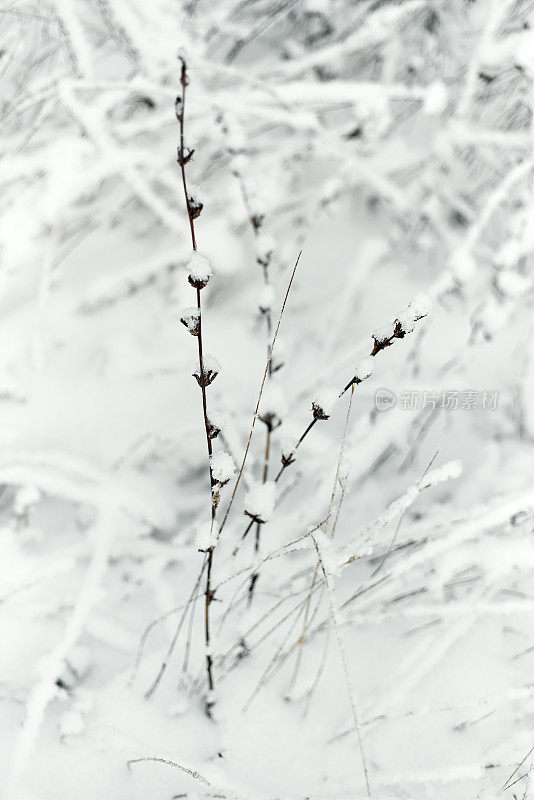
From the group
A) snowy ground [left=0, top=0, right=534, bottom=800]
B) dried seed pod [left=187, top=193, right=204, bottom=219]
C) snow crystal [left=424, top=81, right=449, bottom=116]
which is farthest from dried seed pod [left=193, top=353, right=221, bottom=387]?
snow crystal [left=424, top=81, right=449, bottom=116]

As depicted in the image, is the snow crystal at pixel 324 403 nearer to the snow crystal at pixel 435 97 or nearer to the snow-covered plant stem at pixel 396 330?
the snow-covered plant stem at pixel 396 330

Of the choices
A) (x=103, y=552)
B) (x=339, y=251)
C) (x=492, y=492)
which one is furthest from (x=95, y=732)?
(x=339, y=251)

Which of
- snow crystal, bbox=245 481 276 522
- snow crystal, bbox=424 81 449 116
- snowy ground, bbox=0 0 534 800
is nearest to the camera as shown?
snow crystal, bbox=245 481 276 522

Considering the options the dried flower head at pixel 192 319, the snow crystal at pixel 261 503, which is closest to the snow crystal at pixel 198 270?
the dried flower head at pixel 192 319

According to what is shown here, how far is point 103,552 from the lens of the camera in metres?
0.85

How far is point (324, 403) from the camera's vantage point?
50cm

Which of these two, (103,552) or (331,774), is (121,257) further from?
(331,774)

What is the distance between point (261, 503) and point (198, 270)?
26 centimetres

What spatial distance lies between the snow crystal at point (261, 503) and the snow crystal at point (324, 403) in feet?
0.36

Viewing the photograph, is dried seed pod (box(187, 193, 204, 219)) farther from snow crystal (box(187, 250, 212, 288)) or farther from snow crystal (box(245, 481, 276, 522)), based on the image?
snow crystal (box(245, 481, 276, 522))

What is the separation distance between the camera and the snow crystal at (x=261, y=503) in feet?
1.79

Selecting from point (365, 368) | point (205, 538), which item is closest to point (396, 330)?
point (365, 368)

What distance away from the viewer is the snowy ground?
0.69 meters

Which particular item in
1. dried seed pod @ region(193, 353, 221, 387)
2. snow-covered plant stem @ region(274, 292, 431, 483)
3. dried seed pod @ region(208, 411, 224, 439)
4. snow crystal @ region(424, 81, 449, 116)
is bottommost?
dried seed pod @ region(208, 411, 224, 439)
